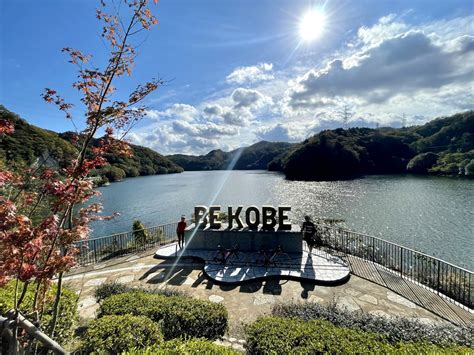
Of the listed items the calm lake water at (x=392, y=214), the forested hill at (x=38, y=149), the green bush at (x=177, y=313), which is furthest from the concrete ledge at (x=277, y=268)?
the calm lake water at (x=392, y=214)

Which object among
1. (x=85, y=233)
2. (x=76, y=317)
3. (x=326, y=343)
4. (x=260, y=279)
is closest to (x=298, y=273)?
(x=260, y=279)

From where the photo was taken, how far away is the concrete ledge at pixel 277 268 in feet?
26.8

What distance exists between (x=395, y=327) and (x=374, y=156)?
91848 mm

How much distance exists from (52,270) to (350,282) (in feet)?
26.6

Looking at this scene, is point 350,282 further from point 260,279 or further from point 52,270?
point 52,270

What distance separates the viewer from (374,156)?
8462cm

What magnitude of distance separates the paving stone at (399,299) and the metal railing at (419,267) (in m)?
1.23

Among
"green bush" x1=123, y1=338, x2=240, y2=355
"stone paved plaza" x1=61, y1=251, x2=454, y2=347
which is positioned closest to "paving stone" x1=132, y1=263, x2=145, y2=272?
"stone paved plaza" x1=61, y1=251, x2=454, y2=347

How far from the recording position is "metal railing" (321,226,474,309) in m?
7.06

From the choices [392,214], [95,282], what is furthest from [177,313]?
[392,214]

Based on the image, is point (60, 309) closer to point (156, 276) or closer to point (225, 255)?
point (156, 276)

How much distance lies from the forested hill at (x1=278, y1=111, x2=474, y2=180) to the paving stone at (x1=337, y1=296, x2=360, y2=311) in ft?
211

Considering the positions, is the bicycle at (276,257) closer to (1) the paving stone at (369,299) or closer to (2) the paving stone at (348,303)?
(2) the paving stone at (348,303)

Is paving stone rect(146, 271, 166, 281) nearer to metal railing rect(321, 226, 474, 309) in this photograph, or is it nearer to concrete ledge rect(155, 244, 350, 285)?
concrete ledge rect(155, 244, 350, 285)
